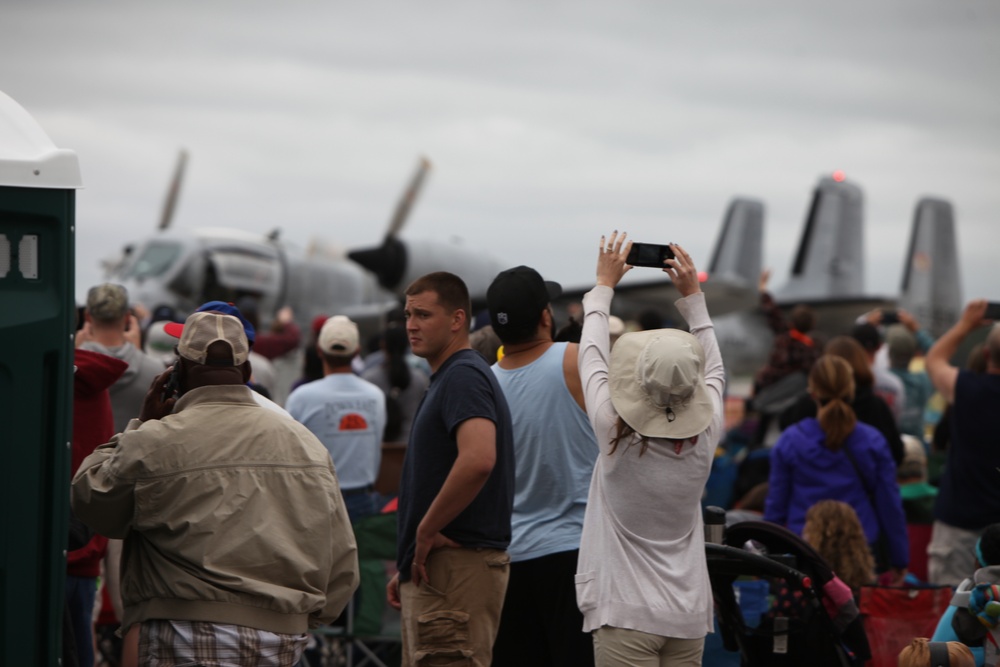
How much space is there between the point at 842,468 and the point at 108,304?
4102 millimetres

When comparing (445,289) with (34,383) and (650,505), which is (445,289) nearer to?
(650,505)

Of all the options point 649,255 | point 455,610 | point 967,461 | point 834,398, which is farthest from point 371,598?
point 967,461

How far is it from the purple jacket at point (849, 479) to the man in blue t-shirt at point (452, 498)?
9.27ft

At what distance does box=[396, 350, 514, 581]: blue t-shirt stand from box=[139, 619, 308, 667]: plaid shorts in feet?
3.27

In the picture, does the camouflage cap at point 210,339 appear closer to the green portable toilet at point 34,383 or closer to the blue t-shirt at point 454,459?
the green portable toilet at point 34,383

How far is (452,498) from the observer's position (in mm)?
3898

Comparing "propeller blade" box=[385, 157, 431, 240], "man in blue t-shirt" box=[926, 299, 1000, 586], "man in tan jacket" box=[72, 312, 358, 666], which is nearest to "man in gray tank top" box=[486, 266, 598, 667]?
"man in tan jacket" box=[72, 312, 358, 666]

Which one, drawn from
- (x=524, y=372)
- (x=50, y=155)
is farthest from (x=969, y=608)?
(x=50, y=155)

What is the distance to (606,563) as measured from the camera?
3.73 m

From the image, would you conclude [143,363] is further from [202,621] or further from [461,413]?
[202,621]

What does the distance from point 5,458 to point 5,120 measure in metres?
0.96

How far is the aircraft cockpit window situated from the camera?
21.8 m

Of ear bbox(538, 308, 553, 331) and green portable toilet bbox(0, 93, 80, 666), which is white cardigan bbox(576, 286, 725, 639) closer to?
ear bbox(538, 308, 553, 331)

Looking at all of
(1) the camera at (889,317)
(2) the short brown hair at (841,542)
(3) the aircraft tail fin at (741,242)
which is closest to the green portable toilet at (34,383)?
(2) the short brown hair at (841,542)
